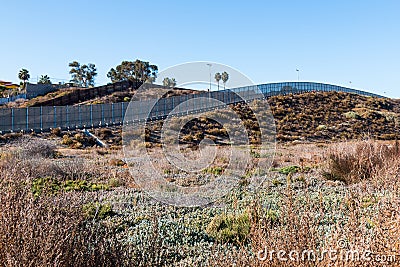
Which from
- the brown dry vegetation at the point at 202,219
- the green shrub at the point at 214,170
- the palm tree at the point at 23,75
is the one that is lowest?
the green shrub at the point at 214,170

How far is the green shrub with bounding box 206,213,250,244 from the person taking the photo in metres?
5.93

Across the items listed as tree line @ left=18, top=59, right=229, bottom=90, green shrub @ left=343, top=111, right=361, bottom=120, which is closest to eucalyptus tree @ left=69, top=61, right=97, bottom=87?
tree line @ left=18, top=59, right=229, bottom=90

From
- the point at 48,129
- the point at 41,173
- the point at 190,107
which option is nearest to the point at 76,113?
the point at 48,129

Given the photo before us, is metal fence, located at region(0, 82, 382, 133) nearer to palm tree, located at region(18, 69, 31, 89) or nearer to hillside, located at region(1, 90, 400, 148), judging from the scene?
hillside, located at region(1, 90, 400, 148)

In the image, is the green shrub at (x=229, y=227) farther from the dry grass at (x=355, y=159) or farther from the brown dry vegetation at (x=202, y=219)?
the dry grass at (x=355, y=159)

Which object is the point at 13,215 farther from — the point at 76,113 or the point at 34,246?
the point at 76,113

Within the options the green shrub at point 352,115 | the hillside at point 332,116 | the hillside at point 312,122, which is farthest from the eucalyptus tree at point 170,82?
the green shrub at point 352,115

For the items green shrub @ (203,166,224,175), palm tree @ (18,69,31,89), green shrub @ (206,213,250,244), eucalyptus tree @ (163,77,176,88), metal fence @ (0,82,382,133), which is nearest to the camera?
green shrub @ (206,213,250,244)

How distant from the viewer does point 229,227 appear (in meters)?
6.32

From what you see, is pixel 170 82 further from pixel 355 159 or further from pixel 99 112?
pixel 99 112

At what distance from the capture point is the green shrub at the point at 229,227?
593 cm

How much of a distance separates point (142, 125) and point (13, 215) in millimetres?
31432

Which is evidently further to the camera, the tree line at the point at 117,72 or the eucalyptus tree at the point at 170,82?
the tree line at the point at 117,72

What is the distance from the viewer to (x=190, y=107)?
33781 millimetres
